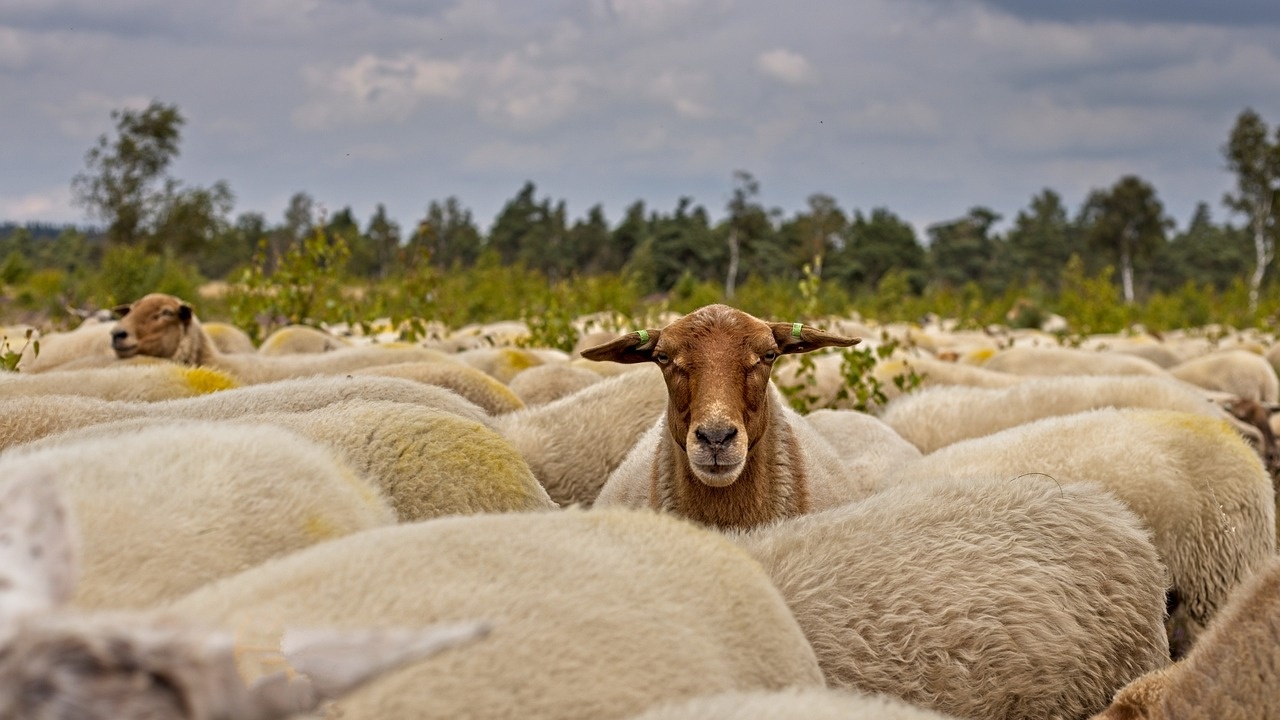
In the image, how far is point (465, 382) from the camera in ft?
22.8

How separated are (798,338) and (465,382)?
107 inches

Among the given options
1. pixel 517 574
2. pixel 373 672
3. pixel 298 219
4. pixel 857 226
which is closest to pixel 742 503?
pixel 517 574

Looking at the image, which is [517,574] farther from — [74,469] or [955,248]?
[955,248]

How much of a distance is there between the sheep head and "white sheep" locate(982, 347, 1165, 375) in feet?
25.7

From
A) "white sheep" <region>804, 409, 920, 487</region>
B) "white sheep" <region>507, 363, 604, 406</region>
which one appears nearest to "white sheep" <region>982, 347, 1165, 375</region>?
"white sheep" <region>804, 409, 920, 487</region>

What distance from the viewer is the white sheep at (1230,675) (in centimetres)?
263

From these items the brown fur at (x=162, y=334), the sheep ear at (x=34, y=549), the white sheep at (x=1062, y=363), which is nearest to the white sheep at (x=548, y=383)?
the brown fur at (x=162, y=334)

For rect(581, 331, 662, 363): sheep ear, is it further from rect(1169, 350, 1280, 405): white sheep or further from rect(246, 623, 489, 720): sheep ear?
rect(1169, 350, 1280, 405): white sheep

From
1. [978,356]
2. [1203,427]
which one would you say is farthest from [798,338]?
[978,356]

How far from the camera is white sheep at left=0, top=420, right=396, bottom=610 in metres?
2.30

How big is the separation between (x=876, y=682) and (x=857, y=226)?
7867 cm

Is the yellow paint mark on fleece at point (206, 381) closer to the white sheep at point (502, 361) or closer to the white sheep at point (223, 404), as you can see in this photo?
the white sheep at point (223, 404)

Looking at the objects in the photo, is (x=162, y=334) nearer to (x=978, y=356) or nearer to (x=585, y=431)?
(x=585, y=431)

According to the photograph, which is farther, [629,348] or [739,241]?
[739,241]
